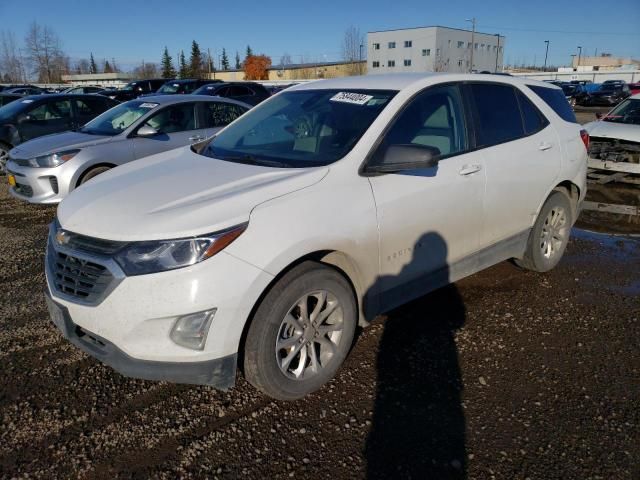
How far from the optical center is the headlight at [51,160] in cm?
655

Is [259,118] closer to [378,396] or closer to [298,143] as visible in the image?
[298,143]

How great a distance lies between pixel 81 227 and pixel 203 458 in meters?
1.39

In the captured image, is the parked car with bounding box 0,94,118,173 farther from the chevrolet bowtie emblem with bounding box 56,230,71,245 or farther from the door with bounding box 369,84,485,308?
the door with bounding box 369,84,485,308

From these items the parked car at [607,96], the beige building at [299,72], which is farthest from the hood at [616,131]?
the beige building at [299,72]

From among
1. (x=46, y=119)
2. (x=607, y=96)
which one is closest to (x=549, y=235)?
(x=46, y=119)

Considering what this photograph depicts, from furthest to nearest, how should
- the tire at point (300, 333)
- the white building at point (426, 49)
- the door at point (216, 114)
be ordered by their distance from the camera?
the white building at point (426, 49)
the door at point (216, 114)
the tire at point (300, 333)

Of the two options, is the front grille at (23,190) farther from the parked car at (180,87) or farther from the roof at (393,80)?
the parked car at (180,87)

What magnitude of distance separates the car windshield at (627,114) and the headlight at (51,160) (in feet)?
31.8

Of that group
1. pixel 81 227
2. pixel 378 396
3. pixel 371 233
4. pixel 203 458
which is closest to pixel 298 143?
pixel 371 233

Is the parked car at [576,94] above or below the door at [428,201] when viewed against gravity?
below

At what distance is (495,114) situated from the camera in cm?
408

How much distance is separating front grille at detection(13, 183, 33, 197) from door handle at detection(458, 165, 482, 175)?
575 cm

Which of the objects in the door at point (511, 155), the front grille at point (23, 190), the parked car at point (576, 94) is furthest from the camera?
the parked car at point (576, 94)

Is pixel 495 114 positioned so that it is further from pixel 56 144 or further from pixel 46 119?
pixel 46 119
